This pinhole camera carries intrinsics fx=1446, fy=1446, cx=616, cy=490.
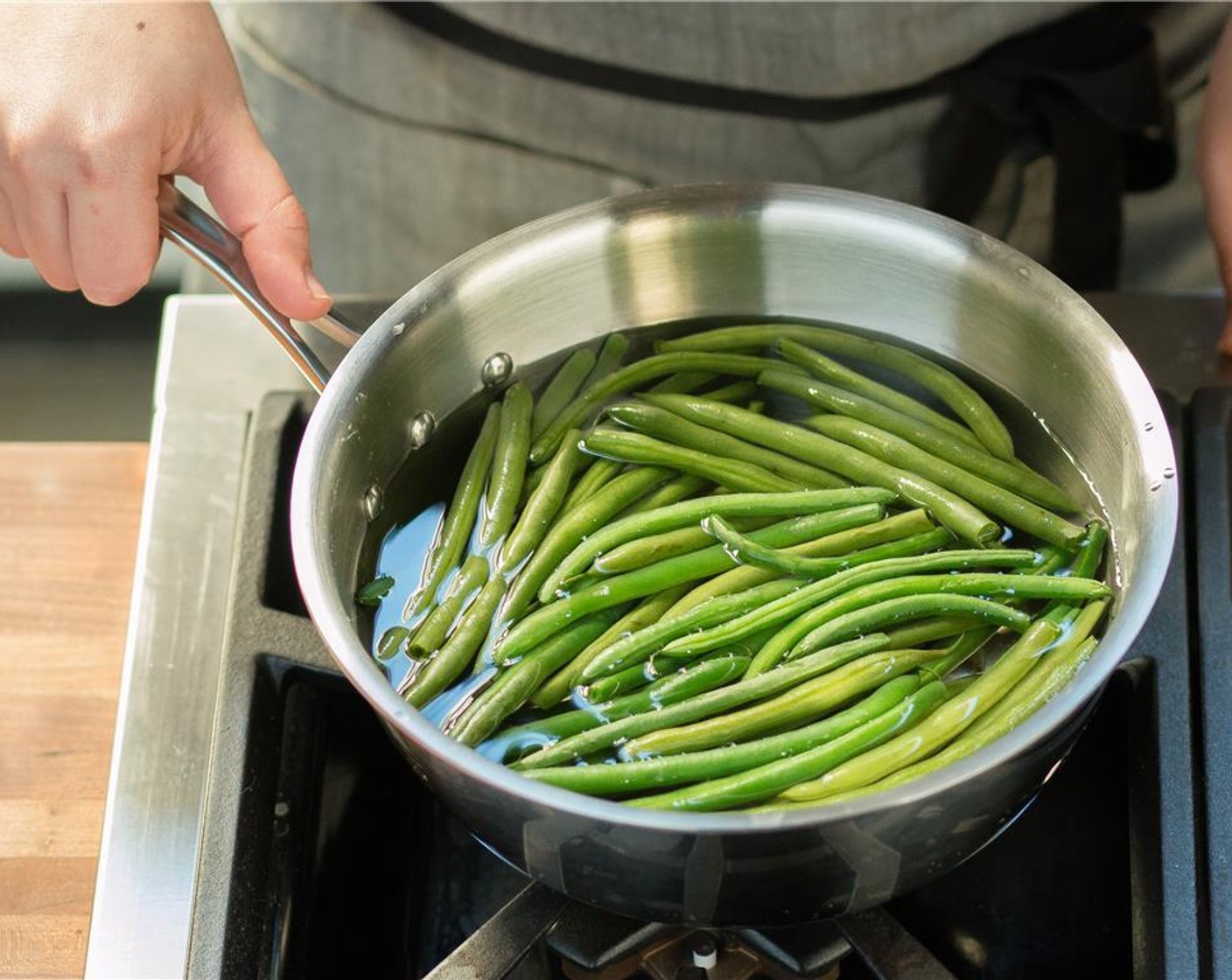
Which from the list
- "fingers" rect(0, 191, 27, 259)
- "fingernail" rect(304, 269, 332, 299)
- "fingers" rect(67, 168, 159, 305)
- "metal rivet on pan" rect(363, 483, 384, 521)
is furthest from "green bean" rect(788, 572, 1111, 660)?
"fingers" rect(0, 191, 27, 259)

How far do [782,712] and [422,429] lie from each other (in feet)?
1.23

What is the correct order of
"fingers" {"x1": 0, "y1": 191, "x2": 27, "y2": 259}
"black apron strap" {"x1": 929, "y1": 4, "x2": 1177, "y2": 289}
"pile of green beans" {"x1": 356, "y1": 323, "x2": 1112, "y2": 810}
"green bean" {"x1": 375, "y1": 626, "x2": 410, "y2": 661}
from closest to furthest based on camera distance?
"pile of green beans" {"x1": 356, "y1": 323, "x2": 1112, "y2": 810}
"green bean" {"x1": 375, "y1": 626, "x2": 410, "y2": 661}
"fingers" {"x1": 0, "y1": 191, "x2": 27, "y2": 259}
"black apron strap" {"x1": 929, "y1": 4, "x2": 1177, "y2": 289}

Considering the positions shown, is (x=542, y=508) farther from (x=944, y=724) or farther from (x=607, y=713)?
(x=944, y=724)

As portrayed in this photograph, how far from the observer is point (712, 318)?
1201mm

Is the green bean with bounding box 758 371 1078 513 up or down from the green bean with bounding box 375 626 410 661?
up

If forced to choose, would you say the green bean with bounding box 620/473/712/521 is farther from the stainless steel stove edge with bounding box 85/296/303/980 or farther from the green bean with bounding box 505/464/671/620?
the stainless steel stove edge with bounding box 85/296/303/980

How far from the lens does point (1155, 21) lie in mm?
1539

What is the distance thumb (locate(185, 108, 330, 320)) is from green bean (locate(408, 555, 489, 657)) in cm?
23

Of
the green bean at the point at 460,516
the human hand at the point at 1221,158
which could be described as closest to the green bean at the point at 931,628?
the green bean at the point at 460,516

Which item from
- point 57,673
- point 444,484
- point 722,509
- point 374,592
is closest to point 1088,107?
point 722,509

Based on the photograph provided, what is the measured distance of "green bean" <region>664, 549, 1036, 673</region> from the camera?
0.97 m

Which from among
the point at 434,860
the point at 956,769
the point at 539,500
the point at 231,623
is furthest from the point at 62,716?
the point at 956,769

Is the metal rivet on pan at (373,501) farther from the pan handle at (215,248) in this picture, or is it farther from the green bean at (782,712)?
the green bean at (782,712)

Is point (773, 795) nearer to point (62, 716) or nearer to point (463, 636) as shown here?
point (463, 636)
